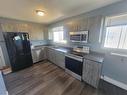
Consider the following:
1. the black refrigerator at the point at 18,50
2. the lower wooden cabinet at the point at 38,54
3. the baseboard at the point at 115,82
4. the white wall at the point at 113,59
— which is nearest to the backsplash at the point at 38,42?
the lower wooden cabinet at the point at 38,54

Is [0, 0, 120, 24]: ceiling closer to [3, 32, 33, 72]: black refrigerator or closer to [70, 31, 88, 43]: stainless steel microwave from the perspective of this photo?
[70, 31, 88, 43]: stainless steel microwave

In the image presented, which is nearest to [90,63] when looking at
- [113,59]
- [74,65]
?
[74,65]

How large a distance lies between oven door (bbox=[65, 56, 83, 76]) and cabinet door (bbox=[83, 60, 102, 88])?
16 cm

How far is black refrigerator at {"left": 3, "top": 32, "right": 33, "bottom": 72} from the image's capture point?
2.54 meters

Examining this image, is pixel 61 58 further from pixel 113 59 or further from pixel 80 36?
pixel 113 59

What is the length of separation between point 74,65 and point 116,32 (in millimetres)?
1633

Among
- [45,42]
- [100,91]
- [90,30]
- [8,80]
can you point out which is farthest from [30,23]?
[100,91]

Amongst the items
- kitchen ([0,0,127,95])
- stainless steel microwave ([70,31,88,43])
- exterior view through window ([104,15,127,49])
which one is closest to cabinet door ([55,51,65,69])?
kitchen ([0,0,127,95])

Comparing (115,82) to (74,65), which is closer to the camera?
(115,82)

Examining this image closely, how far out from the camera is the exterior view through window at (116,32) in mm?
1710

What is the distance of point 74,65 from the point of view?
2.23 meters

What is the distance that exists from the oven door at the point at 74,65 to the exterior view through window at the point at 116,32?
1.03 meters

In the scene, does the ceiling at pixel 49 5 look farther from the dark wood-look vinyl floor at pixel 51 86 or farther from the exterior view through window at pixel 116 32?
the dark wood-look vinyl floor at pixel 51 86

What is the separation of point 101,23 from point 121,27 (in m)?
0.51
